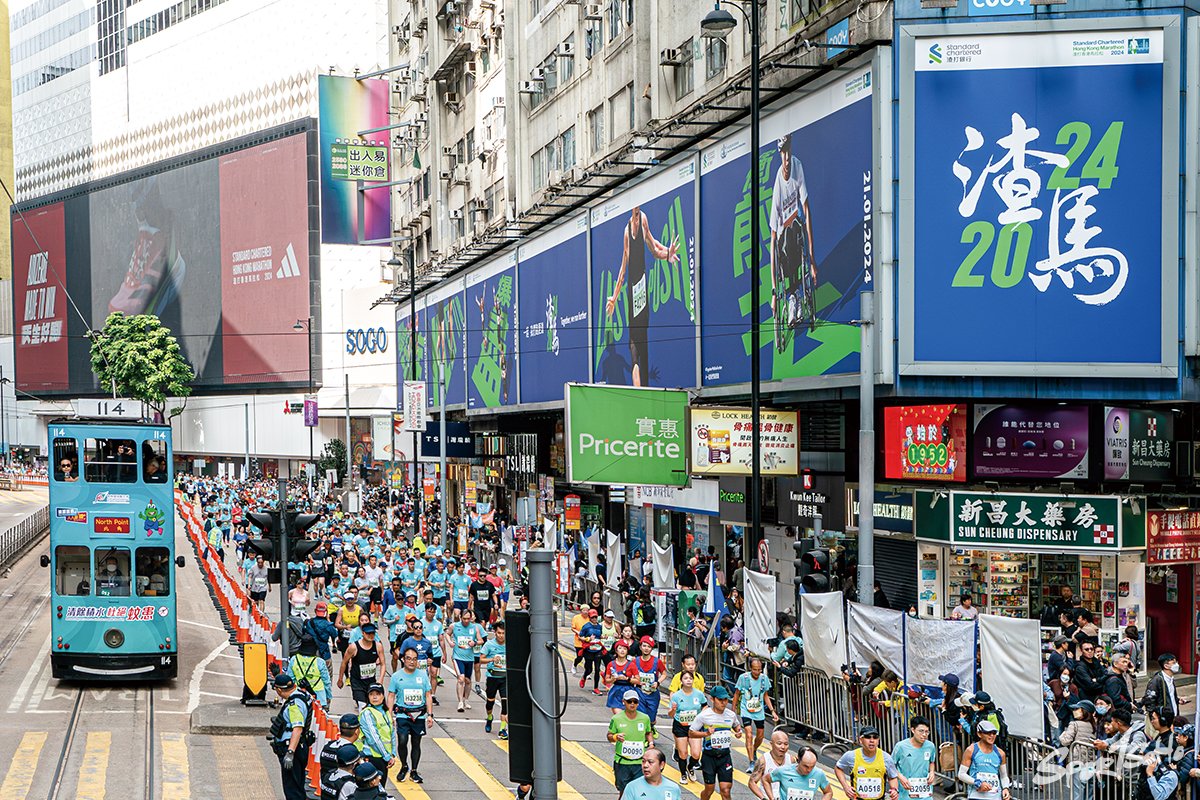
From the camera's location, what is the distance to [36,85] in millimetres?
137125

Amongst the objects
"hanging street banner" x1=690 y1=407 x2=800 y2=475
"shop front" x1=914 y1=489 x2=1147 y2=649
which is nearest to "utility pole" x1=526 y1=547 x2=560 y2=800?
"shop front" x1=914 y1=489 x2=1147 y2=649

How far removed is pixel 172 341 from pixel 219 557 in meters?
74.1

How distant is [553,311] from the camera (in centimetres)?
4288

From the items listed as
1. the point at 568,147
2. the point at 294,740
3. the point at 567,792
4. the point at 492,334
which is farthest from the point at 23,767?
the point at 492,334

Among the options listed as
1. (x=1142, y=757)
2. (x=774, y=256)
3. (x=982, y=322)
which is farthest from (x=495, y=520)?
(x=1142, y=757)

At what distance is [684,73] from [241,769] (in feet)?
71.2

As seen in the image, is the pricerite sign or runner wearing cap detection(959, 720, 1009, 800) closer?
runner wearing cap detection(959, 720, 1009, 800)

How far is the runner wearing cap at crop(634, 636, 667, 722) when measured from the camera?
1794 cm

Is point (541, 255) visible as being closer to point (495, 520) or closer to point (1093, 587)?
point (495, 520)

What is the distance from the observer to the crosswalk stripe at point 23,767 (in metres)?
16.6

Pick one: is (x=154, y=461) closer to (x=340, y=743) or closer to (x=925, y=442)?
(x=340, y=743)

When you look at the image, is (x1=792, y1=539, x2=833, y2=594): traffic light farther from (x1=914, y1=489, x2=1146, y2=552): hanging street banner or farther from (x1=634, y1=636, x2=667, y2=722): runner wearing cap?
(x1=914, y1=489, x2=1146, y2=552): hanging street banner

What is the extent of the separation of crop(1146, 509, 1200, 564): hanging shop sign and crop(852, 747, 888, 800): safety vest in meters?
12.1

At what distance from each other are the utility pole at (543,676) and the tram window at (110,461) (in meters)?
15.0
